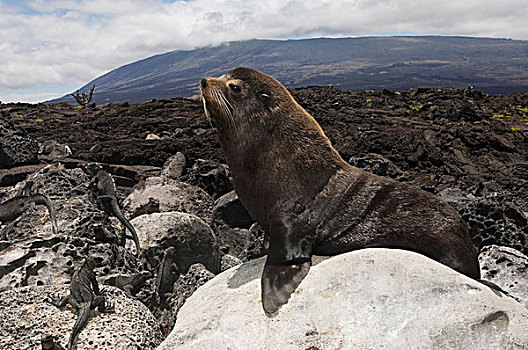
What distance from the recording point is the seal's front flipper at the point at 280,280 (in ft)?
10.0

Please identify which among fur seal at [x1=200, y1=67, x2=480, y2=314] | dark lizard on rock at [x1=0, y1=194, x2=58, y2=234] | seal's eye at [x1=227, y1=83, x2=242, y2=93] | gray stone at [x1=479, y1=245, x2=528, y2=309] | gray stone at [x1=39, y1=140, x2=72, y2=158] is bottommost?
gray stone at [x1=39, y1=140, x2=72, y2=158]

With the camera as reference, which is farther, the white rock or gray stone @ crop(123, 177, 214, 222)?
gray stone @ crop(123, 177, 214, 222)

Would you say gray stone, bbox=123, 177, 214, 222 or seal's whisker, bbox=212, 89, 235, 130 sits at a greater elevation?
seal's whisker, bbox=212, 89, 235, 130

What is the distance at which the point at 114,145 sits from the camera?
50.8 ft

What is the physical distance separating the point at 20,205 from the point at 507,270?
5519mm

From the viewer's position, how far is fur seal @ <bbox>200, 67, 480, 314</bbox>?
3.41 metres

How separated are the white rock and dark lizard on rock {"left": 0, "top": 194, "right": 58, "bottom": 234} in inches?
61.0

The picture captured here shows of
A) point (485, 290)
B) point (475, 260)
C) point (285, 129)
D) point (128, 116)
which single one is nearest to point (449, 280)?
point (485, 290)

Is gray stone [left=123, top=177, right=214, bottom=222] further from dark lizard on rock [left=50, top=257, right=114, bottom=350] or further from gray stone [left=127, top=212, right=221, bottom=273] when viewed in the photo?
dark lizard on rock [left=50, top=257, right=114, bottom=350]

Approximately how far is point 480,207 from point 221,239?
152 inches

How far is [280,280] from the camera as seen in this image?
3195mm

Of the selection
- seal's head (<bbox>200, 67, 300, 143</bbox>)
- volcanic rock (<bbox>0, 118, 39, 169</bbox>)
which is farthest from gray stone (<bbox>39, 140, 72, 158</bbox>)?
seal's head (<bbox>200, 67, 300, 143</bbox>)

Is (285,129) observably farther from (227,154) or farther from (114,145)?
(114,145)

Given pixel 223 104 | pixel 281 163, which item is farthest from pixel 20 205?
pixel 281 163
